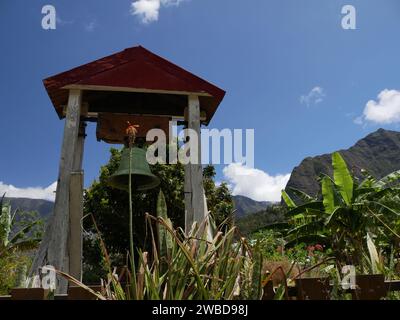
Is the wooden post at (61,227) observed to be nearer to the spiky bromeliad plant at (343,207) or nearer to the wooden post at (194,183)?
the wooden post at (194,183)

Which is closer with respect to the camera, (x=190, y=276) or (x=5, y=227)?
(x=190, y=276)

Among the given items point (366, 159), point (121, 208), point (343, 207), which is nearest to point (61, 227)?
point (343, 207)

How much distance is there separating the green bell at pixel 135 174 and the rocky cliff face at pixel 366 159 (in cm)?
6978

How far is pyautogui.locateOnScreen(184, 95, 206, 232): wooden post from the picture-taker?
3.77 metres

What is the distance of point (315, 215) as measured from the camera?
33.1 ft

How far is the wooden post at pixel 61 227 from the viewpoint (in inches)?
129

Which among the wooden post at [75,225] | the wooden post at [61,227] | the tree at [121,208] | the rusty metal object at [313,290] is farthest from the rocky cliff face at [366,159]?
the rusty metal object at [313,290]

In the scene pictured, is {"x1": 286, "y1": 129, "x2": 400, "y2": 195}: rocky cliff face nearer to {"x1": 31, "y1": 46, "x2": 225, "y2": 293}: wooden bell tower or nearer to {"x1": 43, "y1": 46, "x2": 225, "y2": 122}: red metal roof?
{"x1": 31, "y1": 46, "x2": 225, "y2": 293}: wooden bell tower

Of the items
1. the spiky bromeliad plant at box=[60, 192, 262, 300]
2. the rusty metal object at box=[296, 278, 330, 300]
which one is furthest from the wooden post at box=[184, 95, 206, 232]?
the spiky bromeliad plant at box=[60, 192, 262, 300]

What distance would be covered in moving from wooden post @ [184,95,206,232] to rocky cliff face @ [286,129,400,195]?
229 feet

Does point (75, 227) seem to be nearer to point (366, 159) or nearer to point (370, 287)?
point (370, 287)

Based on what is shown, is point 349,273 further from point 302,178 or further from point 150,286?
point 302,178
